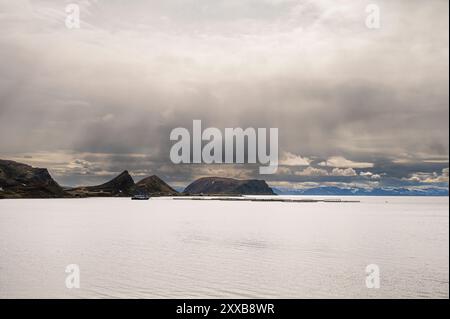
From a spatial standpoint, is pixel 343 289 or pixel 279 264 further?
pixel 279 264

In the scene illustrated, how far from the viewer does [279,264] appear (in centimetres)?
5409

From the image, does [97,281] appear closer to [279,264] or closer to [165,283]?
[165,283]

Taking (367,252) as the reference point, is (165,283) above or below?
below

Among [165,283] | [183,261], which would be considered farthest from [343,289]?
[183,261]

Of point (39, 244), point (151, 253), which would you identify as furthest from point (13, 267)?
point (39, 244)

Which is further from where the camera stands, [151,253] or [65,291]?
[151,253]

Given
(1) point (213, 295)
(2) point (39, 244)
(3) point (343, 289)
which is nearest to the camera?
(1) point (213, 295)

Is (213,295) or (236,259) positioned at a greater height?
(236,259)

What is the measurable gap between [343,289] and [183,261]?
22.8 meters

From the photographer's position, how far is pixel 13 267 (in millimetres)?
50062
